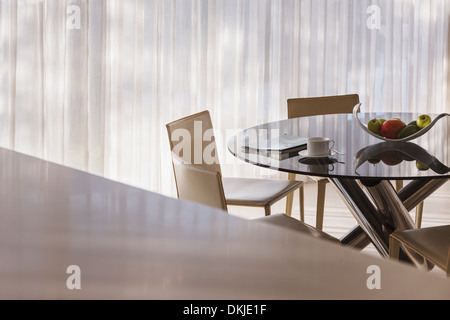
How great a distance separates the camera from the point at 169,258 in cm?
39

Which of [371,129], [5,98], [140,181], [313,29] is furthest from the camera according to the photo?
[313,29]

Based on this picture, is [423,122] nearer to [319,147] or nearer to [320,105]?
[319,147]

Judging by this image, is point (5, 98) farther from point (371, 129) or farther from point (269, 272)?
point (269, 272)

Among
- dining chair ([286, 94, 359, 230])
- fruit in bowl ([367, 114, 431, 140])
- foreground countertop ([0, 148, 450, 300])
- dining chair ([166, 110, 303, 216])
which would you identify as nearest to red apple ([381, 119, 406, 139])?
fruit in bowl ([367, 114, 431, 140])

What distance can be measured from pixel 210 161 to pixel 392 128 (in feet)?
3.37

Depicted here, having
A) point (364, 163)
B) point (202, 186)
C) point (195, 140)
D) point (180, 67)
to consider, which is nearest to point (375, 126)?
point (364, 163)

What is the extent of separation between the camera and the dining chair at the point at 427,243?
6.61 feet

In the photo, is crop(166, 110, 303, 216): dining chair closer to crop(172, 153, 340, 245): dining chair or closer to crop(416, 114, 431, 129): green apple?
crop(172, 153, 340, 245): dining chair

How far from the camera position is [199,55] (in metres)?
4.15

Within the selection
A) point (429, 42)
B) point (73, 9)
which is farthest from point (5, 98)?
point (429, 42)

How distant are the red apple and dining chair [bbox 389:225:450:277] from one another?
1.23 feet

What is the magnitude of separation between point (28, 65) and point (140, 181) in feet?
3.45

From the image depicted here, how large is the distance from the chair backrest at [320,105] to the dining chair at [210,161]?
0.64m

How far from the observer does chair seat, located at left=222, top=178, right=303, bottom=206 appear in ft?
9.18
